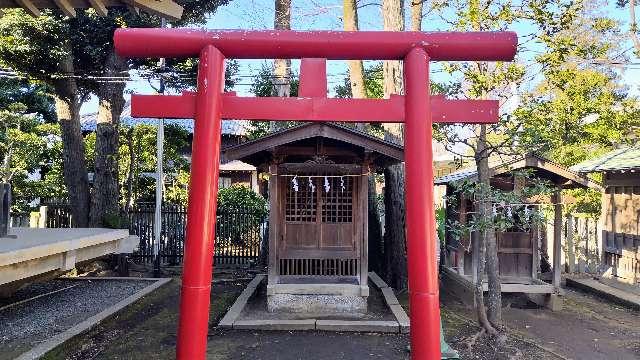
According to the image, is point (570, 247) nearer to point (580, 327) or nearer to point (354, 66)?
point (580, 327)

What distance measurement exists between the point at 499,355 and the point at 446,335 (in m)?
1.30

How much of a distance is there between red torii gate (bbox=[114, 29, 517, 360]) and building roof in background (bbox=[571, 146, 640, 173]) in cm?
962

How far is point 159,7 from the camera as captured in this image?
548 cm

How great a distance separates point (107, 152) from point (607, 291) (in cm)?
1400

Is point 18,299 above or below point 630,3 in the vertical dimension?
below

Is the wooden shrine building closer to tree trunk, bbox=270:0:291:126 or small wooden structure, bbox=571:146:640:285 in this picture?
tree trunk, bbox=270:0:291:126

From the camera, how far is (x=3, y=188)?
5.84m

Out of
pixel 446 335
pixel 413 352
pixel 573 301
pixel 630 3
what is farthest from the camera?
pixel 630 3

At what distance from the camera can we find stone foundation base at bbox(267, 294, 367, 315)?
961 centimetres

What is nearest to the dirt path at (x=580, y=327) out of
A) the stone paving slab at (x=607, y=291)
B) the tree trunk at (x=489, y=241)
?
the stone paving slab at (x=607, y=291)

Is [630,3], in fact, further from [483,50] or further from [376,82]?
[483,50]

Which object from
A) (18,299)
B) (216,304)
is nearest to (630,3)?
(216,304)

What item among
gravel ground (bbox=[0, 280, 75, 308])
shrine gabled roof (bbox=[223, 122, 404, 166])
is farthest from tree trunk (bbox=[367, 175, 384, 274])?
gravel ground (bbox=[0, 280, 75, 308])

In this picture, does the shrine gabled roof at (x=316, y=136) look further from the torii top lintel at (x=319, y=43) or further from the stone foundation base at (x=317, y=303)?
the torii top lintel at (x=319, y=43)
